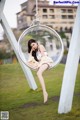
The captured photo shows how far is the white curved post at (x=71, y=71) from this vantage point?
3.38m

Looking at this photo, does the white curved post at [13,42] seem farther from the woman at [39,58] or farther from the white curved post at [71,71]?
the white curved post at [71,71]

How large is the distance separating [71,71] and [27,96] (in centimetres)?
56

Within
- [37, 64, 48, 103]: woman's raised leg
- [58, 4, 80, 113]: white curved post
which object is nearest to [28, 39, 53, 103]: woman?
[37, 64, 48, 103]: woman's raised leg

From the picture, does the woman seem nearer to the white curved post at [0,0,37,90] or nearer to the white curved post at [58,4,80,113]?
the white curved post at [0,0,37,90]

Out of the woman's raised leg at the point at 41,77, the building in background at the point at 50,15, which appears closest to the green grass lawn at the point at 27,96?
the woman's raised leg at the point at 41,77

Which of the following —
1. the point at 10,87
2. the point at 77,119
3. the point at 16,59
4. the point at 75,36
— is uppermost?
the point at 75,36

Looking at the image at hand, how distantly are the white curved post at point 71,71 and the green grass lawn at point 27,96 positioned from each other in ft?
0.20

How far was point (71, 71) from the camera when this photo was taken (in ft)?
11.1

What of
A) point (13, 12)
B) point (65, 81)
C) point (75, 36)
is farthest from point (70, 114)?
point (13, 12)

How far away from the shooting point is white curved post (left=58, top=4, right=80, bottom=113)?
11.1 feet

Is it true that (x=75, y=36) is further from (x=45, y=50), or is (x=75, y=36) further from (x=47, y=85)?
(x=47, y=85)

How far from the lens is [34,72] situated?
3.52 metres

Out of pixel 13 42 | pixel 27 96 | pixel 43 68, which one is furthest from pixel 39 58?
pixel 27 96

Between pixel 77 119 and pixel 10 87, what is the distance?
2.62ft
